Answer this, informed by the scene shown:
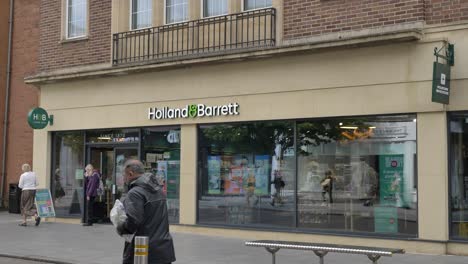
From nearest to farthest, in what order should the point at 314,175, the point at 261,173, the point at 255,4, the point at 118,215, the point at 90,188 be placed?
the point at 118,215
the point at 314,175
the point at 261,173
the point at 255,4
the point at 90,188

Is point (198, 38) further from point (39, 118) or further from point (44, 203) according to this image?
point (44, 203)

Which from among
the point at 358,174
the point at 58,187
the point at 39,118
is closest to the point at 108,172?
the point at 58,187

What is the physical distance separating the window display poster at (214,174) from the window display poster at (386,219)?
3963mm

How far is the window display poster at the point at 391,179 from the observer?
12.0 metres

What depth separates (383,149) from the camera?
1222 cm

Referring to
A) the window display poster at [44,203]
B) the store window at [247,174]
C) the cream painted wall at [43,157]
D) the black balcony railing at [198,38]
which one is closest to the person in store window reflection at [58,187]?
the cream painted wall at [43,157]

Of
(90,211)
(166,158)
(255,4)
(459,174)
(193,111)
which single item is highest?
(255,4)

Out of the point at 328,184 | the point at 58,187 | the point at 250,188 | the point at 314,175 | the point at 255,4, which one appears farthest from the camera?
the point at 58,187

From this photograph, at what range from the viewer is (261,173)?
13.9 meters

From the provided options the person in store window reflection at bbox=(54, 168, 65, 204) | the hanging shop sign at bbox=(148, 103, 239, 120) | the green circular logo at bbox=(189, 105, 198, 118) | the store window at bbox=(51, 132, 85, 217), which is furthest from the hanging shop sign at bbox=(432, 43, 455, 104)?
the person in store window reflection at bbox=(54, 168, 65, 204)

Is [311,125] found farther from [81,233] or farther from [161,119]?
[81,233]

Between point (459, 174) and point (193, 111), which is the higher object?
point (193, 111)

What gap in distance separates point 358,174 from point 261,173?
2329 millimetres

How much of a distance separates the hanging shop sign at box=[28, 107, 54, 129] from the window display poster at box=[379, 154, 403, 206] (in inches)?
383
